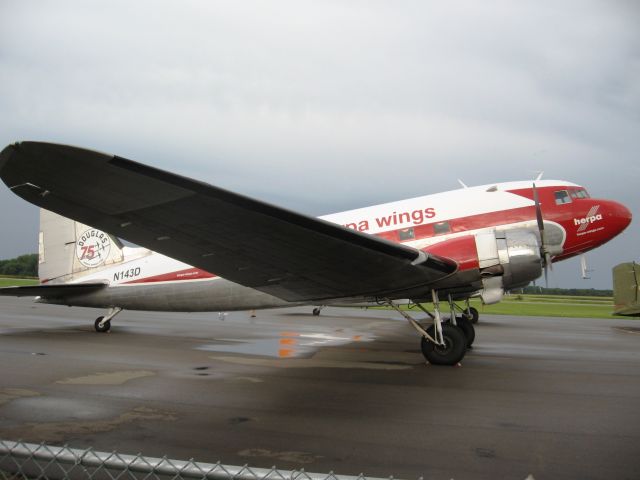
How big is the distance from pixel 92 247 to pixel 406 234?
31.7ft

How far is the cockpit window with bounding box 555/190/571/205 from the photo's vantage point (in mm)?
11461

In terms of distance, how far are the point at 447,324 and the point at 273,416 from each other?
4.82 meters

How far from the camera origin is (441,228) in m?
11.2

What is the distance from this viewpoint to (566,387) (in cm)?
797

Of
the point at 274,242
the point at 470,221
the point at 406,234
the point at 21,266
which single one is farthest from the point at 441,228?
the point at 21,266

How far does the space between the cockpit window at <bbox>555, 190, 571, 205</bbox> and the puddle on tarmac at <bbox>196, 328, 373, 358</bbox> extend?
6.39 metres

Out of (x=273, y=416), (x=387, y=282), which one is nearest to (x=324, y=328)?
(x=387, y=282)

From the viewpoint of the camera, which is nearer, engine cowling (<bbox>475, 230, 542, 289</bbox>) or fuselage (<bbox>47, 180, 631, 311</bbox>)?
engine cowling (<bbox>475, 230, 542, 289</bbox>)

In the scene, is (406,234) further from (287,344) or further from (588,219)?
(287,344)

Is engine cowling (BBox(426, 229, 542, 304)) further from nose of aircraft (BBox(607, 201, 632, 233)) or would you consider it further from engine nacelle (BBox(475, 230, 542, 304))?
nose of aircraft (BBox(607, 201, 632, 233))

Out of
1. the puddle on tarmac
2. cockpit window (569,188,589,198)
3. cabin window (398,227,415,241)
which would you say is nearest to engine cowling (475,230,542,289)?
cabin window (398,227,415,241)

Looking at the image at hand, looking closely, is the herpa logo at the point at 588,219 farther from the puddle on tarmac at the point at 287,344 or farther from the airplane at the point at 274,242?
the puddle on tarmac at the point at 287,344

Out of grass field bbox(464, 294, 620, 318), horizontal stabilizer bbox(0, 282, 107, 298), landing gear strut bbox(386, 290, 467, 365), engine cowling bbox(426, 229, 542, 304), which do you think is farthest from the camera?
grass field bbox(464, 294, 620, 318)

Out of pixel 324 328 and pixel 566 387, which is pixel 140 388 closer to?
pixel 566 387
